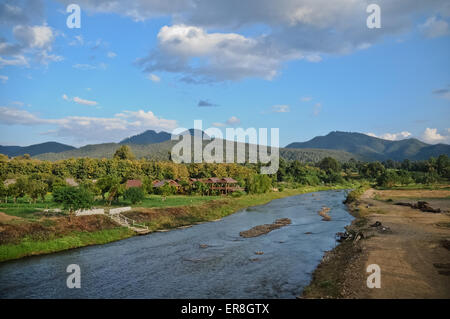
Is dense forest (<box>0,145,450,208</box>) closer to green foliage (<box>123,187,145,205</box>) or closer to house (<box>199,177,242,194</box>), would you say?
house (<box>199,177,242,194</box>)

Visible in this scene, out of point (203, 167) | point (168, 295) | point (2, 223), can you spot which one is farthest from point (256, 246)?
point (203, 167)

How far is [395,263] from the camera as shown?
2359 cm

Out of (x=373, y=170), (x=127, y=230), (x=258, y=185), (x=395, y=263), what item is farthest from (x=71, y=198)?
(x=373, y=170)

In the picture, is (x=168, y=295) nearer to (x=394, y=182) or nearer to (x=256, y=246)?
(x=256, y=246)

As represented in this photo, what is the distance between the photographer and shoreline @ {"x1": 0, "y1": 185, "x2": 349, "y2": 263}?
30.8 meters

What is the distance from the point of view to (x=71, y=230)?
37062 mm

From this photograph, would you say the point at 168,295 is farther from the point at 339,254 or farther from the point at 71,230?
the point at 71,230

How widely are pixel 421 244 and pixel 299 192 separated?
8591cm

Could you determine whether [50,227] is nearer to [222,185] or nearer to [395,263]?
[395,263]

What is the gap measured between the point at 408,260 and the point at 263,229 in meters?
22.0

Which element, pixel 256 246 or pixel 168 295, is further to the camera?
pixel 256 246
